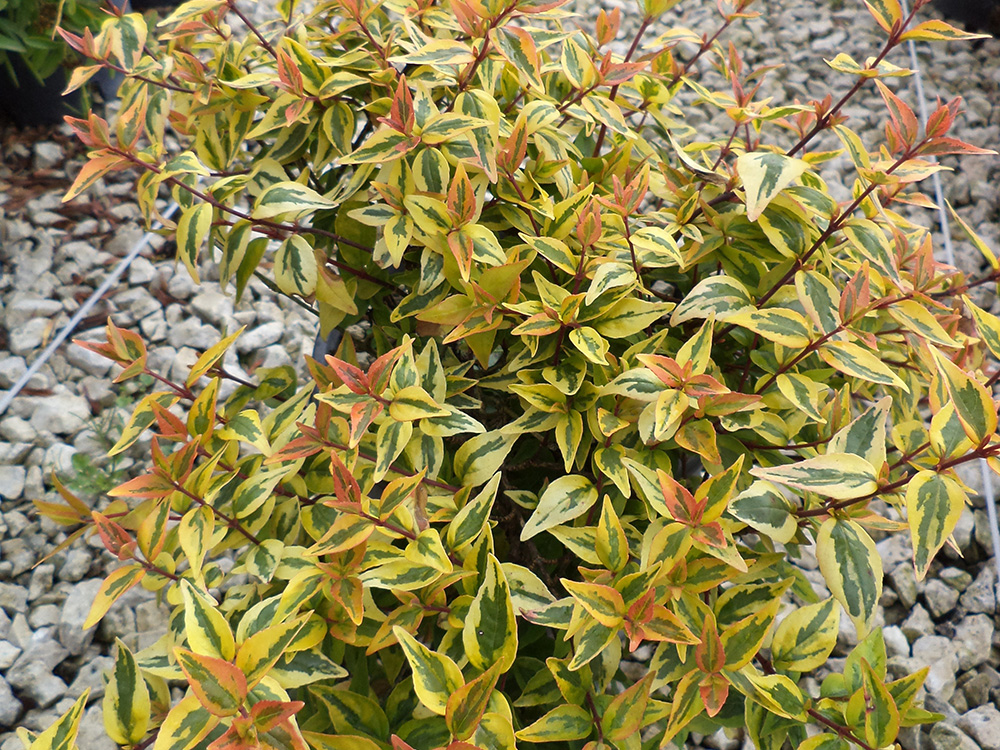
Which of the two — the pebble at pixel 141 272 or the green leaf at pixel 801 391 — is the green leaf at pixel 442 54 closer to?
the green leaf at pixel 801 391

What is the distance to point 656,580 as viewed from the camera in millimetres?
733

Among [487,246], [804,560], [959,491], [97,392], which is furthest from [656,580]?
[97,392]

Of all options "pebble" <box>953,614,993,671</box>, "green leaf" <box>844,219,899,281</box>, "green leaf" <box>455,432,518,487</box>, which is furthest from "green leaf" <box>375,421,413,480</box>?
"pebble" <box>953,614,993,671</box>

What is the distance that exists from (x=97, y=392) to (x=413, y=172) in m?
1.26

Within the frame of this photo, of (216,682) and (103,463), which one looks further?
(103,463)

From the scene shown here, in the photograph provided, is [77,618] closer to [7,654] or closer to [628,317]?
[7,654]

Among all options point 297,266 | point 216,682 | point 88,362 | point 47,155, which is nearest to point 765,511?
point 216,682

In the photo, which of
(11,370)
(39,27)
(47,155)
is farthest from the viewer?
(47,155)

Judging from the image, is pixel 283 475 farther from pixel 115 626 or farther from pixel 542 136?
pixel 115 626

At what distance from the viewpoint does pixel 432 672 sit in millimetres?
692

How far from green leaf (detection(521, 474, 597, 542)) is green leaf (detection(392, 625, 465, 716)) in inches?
7.2

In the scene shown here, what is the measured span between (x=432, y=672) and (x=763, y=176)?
2.00 feet

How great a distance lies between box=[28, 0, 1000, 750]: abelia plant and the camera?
0.72m

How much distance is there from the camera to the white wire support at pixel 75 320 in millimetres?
1757
